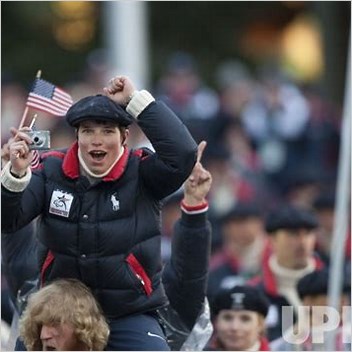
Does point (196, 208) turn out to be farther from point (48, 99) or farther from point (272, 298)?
point (272, 298)

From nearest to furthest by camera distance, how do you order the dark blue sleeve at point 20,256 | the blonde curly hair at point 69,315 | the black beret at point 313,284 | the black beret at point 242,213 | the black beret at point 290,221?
the blonde curly hair at point 69,315 < the dark blue sleeve at point 20,256 < the black beret at point 313,284 < the black beret at point 290,221 < the black beret at point 242,213

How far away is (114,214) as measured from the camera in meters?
8.44

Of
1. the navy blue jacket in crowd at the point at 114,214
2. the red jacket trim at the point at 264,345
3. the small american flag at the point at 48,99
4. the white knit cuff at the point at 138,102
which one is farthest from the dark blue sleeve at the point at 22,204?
the red jacket trim at the point at 264,345

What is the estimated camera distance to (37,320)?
27.4 feet

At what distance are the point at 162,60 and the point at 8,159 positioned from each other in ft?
67.1

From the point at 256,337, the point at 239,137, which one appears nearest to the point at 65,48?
the point at 239,137

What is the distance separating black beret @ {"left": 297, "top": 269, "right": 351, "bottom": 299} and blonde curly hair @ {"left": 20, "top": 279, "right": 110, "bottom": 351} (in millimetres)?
2579

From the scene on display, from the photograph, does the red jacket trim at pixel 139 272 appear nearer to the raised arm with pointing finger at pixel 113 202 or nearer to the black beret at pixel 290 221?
the raised arm with pointing finger at pixel 113 202

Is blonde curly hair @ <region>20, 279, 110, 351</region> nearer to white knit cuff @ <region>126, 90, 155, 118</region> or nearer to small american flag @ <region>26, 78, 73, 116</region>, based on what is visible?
white knit cuff @ <region>126, 90, 155, 118</region>

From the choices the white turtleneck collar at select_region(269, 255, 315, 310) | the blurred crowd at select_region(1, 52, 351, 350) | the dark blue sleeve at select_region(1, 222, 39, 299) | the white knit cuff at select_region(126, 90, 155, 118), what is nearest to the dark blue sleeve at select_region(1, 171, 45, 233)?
the white knit cuff at select_region(126, 90, 155, 118)

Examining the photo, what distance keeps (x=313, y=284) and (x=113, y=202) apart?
105 inches

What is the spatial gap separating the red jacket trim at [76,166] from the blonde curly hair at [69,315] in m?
0.52

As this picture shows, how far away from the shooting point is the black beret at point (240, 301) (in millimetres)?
10039

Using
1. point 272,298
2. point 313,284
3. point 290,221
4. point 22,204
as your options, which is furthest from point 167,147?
point 290,221
